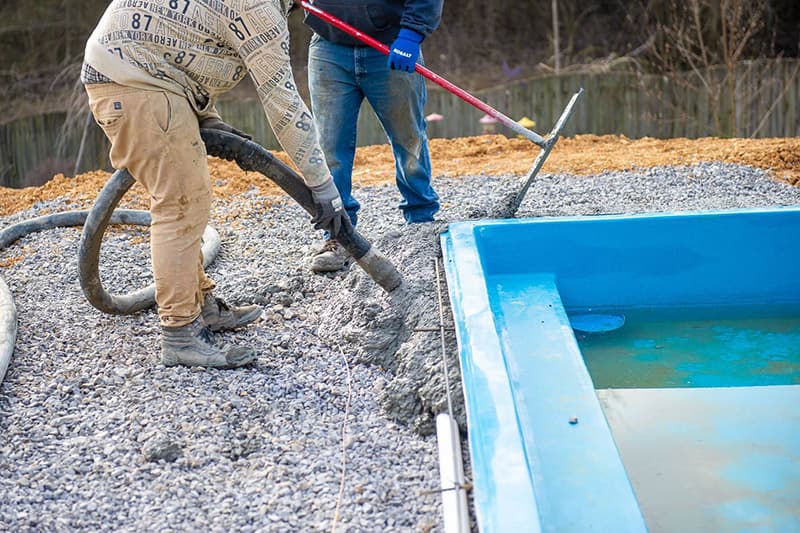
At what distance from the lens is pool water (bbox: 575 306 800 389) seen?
3.55 m

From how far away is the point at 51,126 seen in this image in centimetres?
1092

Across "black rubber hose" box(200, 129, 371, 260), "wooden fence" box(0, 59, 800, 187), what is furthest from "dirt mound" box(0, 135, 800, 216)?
"wooden fence" box(0, 59, 800, 187)

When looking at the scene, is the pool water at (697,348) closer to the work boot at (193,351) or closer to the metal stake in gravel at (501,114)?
the metal stake in gravel at (501,114)

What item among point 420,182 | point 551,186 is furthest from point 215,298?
point 551,186

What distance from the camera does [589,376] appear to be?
10.2 feet

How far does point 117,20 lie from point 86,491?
1.41 m

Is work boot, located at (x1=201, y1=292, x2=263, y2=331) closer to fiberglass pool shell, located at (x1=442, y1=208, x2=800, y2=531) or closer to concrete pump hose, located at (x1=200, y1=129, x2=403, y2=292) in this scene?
concrete pump hose, located at (x1=200, y1=129, x2=403, y2=292)

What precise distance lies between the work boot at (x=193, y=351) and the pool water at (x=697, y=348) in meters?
1.43

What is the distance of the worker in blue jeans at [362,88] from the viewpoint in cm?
392

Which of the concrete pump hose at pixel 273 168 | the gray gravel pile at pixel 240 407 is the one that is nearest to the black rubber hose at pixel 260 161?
the concrete pump hose at pixel 273 168

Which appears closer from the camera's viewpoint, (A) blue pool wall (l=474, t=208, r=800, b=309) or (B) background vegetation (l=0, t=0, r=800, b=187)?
(A) blue pool wall (l=474, t=208, r=800, b=309)

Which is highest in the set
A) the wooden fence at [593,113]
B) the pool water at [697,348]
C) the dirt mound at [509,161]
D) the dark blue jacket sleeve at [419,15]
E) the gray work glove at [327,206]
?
the dark blue jacket sleeve at [419,15]

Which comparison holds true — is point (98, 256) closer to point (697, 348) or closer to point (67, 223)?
point (67, 223)

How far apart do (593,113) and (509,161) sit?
4.26 m
